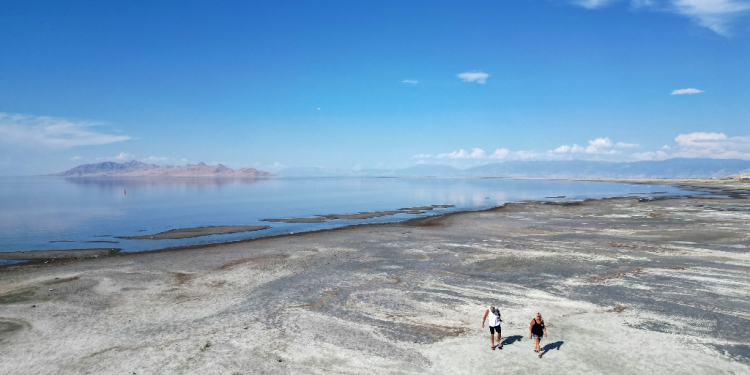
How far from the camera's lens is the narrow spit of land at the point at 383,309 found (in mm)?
12906

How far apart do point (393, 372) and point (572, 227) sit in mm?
37441

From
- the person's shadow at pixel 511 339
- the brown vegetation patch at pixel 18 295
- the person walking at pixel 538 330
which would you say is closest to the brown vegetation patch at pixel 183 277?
the brown vegetation patch at pixel 18 295

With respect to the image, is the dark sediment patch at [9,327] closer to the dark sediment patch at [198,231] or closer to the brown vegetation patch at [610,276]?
the dark sediment patch at [198,231]

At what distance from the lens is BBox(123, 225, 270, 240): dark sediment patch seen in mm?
39031

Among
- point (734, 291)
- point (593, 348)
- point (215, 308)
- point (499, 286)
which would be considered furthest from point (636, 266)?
point (215, 308)

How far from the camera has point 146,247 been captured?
112 ft

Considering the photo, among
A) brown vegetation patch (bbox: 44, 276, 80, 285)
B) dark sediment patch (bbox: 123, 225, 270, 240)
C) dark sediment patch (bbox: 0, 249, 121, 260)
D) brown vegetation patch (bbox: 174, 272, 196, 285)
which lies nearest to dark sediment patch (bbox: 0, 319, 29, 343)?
brown vegetation patch (bbox: 44, 276, 80, 285)

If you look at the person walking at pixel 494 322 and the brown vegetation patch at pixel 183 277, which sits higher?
the person walking at pixel 494 322

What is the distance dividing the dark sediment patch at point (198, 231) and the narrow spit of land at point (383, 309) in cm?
905

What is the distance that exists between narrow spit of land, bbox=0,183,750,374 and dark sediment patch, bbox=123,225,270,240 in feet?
29.7

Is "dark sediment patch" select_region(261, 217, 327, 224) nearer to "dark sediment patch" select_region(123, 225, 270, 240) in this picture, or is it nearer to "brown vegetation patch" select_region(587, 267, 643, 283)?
"dark sediment patch" select_region(123, 225, 270, 240)

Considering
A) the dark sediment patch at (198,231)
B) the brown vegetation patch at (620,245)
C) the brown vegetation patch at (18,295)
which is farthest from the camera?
the dark sediment patch at (198,231)

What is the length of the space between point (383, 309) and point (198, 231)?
31923 millimetres

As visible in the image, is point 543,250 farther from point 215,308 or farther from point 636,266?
point 215,308
